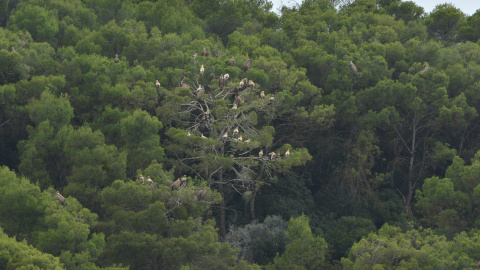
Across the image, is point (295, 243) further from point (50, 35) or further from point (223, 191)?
point (50, 35)

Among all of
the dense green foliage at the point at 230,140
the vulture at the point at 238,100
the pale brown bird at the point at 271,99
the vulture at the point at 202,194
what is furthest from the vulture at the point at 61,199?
the pale brown bird at the point at 271,99

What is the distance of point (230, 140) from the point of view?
25438mm

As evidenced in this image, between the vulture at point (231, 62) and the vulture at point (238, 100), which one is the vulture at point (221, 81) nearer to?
the vulture at point (238, 100)

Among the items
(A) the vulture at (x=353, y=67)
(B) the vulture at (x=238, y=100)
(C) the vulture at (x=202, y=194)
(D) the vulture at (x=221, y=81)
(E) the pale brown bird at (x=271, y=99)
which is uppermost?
(A) the vulture at (x=353, y=67)

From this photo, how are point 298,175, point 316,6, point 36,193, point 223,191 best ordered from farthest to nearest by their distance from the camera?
point 316,6, point 298,175, point 223,191, point 36,193

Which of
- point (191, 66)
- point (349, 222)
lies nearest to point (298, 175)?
point (349, 222)

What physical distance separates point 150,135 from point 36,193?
4885 millimetres

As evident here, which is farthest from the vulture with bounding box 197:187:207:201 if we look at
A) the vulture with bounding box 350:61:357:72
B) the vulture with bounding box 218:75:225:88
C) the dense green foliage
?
the vulture with bounding box 350:61:357:72

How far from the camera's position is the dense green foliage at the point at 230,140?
21984 millimetres

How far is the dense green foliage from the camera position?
21984 millimetres

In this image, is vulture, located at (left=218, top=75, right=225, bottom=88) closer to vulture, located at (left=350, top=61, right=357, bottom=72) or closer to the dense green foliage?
the dense green foliage

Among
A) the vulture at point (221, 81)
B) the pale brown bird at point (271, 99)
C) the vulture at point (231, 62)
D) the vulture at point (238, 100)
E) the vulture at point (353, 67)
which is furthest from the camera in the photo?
the vulture at point (353, 67)

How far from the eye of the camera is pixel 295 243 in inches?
973

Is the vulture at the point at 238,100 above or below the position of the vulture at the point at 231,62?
below
